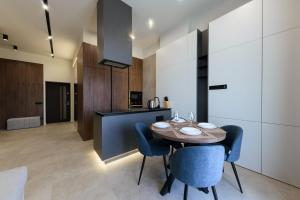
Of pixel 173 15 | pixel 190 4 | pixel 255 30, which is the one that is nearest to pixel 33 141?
pixel 173 15

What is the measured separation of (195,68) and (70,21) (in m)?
3.49

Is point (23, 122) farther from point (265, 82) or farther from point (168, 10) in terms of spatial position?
point (265, 82)

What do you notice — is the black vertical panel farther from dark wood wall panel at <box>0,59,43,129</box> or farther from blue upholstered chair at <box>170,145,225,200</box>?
dark wood wall panel at <box>0,59,43,129</box>

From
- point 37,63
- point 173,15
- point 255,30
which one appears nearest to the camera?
point 255,30

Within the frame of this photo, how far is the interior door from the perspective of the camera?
6.25 meters

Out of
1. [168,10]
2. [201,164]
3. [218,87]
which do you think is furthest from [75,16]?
[201,164]

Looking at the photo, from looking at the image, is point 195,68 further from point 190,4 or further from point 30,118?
point 30,118

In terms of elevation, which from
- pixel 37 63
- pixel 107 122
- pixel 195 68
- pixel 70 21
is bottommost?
pixel 107 122

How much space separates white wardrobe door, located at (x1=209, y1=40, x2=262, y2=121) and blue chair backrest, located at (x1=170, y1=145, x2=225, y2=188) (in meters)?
1.54

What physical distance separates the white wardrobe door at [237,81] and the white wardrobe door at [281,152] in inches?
12.3

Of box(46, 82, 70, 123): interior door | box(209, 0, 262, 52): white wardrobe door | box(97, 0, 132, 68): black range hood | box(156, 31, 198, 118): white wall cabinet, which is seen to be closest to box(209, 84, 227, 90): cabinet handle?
box(156, 31, 198, 118): white wall cabinet

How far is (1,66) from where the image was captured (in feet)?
16.3

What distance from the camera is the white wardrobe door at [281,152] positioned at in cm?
184

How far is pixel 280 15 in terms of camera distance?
1930mm
